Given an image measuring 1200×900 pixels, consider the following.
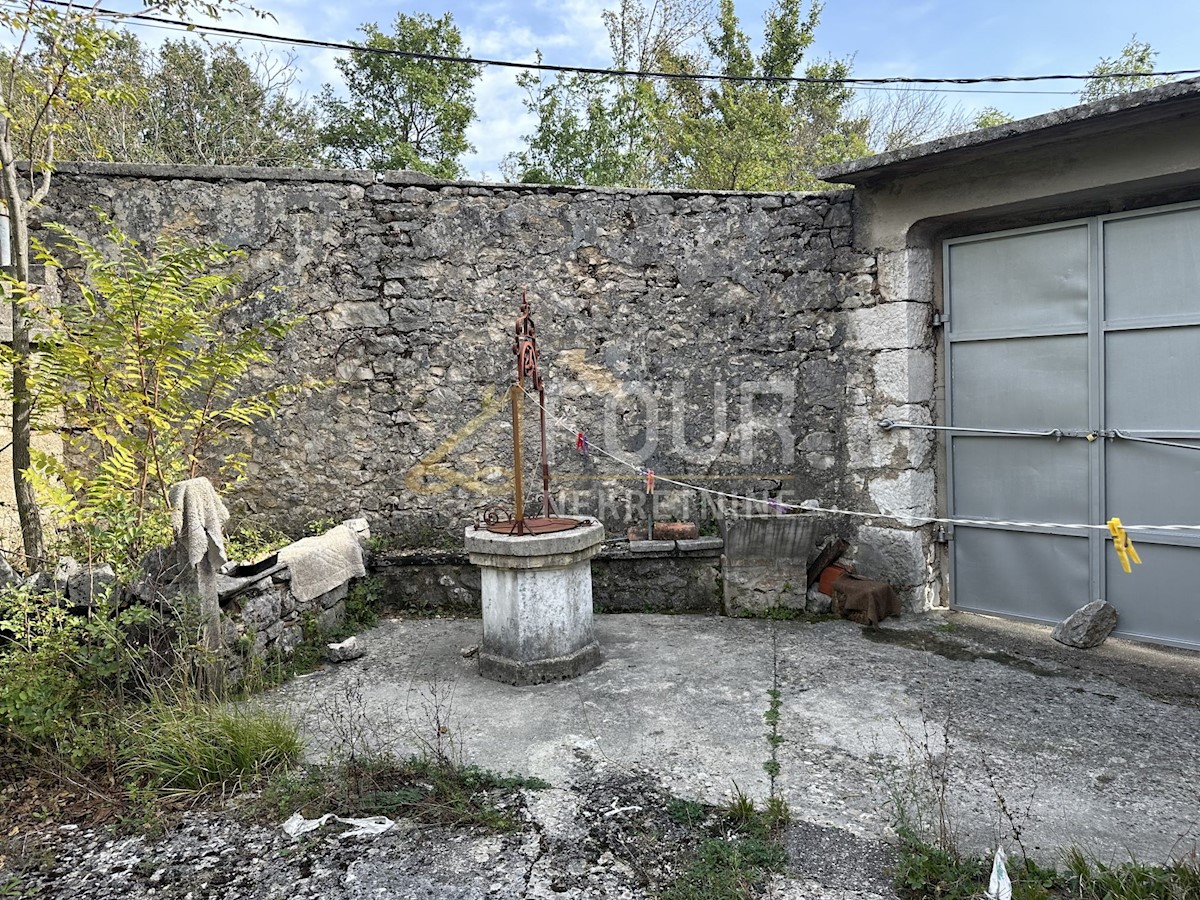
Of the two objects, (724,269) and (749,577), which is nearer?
(749,577)

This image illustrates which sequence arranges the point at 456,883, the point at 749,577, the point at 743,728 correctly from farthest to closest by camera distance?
the point at 749,577
the point at 743,728
the point at 456,883

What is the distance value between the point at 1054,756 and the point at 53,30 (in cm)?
606

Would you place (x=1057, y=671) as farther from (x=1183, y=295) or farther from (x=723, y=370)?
(x=723, y=370)

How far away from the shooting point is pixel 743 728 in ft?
10.9

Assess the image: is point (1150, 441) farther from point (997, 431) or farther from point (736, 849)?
point (736, 849)

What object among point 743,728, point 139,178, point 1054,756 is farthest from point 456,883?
point 139,178

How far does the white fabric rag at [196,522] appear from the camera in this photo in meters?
3.51

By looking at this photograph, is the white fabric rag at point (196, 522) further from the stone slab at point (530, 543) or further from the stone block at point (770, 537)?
the stone block at point (770, 537)

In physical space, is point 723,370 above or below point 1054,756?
above

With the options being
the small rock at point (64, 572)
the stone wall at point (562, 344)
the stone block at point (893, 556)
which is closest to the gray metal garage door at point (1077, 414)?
the stone block at point (893, 556)

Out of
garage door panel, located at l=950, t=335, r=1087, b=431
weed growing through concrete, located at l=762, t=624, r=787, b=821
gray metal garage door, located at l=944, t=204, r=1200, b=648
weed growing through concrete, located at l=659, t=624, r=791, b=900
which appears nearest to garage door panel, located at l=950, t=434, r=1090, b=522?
gray metal garage door, located at l=944, t=204, r=1200, b=648

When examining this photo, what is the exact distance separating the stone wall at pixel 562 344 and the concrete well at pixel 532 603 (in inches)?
60.3

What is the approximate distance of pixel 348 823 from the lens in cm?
264

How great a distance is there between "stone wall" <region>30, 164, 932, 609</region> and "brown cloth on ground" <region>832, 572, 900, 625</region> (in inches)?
9.9
